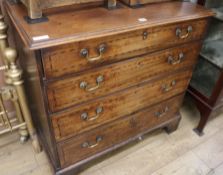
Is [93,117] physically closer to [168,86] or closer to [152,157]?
[168,86]

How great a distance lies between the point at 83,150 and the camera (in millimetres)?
1211

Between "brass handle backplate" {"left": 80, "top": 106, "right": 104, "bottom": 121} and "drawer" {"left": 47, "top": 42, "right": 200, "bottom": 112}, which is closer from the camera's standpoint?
"drawer" {"left": 47, "top": 42, "right": 200, "bottom": 112}

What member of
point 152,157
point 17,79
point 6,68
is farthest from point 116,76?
point 152,157

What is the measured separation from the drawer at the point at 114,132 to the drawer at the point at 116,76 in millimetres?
254

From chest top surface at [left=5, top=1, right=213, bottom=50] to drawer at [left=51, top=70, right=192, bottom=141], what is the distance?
350 millimetres

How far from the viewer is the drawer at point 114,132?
115cm

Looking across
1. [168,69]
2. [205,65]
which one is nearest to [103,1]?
[168,69]

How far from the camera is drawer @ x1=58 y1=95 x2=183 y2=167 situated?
1.15 metres

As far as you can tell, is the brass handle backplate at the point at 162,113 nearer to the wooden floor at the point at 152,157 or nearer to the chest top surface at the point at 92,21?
the wooden floor at the point at 152,157

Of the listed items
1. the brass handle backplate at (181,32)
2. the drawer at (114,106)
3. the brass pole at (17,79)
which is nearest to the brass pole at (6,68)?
the brass pole at (17,79)

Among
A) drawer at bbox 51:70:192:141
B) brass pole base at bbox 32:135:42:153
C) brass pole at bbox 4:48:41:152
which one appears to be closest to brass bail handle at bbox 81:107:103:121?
drawer at bbox 51:70:192:141

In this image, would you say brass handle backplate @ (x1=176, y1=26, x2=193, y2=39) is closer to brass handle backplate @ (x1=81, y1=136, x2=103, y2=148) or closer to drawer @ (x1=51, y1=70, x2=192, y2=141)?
drawer @ (x1=51, y1=70, x2=192, y2=141)

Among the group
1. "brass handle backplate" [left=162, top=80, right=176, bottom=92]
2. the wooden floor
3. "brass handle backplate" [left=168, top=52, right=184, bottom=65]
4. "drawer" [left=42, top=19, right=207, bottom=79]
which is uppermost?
"drawer" [left=42, top=19, right=207, bottom=79]

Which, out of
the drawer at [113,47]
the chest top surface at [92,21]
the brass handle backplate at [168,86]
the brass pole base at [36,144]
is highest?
the chest top surface at [92,21]
